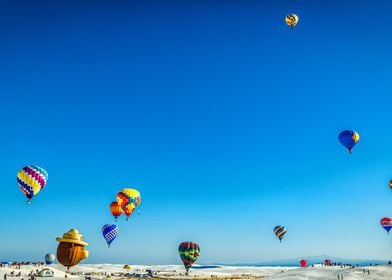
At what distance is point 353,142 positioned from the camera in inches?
2095

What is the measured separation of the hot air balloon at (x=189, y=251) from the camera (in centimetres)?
5072

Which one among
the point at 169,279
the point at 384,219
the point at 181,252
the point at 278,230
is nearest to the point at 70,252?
the point at 181,252

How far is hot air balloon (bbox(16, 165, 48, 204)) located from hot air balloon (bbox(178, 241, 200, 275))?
1889 cm

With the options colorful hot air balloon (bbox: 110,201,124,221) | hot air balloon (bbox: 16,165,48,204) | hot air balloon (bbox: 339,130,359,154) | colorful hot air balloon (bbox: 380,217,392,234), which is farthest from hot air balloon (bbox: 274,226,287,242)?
hot air balloon (bbox: 16,165,48,204)

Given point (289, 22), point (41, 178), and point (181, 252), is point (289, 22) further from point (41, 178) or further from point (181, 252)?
point (41, 178)

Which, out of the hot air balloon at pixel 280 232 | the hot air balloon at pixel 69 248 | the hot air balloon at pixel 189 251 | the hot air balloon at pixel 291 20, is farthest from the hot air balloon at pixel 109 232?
the hot air balloon at pixel 291 20

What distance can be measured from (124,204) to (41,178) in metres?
14.6

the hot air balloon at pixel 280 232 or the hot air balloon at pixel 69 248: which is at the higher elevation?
the hot air balloon at pixel 280 232

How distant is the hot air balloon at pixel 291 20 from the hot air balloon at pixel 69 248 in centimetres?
4037

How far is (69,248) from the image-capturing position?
33.7 meters

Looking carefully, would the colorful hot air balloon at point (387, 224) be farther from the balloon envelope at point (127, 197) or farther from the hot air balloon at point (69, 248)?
the hot air balloon at point (69, 248)

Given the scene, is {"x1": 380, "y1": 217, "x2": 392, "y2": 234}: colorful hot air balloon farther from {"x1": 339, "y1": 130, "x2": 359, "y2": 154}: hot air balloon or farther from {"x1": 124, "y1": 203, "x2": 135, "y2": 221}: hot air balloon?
{"x1": 124, "y1": 203, "x2": 135, "y2": 221}: hot air balloon

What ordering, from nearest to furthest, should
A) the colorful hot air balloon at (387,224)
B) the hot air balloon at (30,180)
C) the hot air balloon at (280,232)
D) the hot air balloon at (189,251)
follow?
the hot air balloon at (30,180)
the hot air balloon at (189,251)
the colorful hot air balloon at (387,224)
the hot air balloon at (280,232)

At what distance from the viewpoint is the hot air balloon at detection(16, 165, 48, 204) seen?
4347 centimetres
